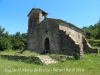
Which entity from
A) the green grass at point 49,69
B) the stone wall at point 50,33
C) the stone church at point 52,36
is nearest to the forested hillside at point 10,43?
the stone church at point 52,36

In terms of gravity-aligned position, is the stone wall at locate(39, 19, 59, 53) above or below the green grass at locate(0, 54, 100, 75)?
above

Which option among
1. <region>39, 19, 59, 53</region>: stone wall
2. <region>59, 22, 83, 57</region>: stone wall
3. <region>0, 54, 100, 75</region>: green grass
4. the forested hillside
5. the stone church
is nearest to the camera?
<region>0, 54, 100, 75</region>: green grass

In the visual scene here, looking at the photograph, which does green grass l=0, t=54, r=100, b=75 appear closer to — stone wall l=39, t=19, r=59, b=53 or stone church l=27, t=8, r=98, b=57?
stone church l=27, t=8, r=98, b=57

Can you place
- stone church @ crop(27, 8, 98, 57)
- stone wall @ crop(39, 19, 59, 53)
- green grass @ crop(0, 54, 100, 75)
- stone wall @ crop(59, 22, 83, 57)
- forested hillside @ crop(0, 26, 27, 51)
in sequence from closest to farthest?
1. green grass @ crop(0, 54, 100, 75)
2. stone wall @ crop(59, 22, 83, 57)
3. stone church @ crop(27, 8, 98, 57)
4. stone wall @ crop(39, 19, 59, 53)
5. forested hillside @ crop(0, 26, 27, 51)

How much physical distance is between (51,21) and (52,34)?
1.72 meters

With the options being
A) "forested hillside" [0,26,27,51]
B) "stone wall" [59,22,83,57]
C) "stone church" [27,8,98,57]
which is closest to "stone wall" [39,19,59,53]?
"stone church" [27,8,98,57]

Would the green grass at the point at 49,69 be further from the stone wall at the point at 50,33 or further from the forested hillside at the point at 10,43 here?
the forested hillside at the point at 10,43

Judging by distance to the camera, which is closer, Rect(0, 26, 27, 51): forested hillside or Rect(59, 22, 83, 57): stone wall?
Rect(59, 22, 83, 57): stone wall

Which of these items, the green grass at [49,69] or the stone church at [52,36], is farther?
the stone church at [52,36]

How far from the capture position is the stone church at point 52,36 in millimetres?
15625

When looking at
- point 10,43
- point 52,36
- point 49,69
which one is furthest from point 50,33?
point 10,43

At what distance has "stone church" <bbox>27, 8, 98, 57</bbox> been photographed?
15.6 m

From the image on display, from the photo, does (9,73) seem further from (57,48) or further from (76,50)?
(57,48)

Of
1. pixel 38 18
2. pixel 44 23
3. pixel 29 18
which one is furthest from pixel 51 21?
pixel 29 18
